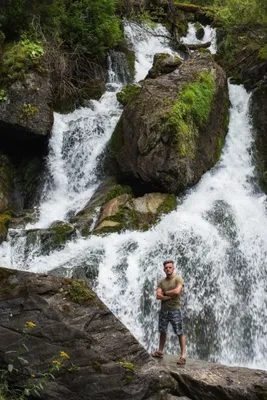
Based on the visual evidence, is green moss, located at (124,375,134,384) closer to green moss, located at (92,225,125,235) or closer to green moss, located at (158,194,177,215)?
green moss, located at (92,225,125,235)

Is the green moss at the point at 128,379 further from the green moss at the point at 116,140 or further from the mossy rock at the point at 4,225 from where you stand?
the green moss at the point at 116,140

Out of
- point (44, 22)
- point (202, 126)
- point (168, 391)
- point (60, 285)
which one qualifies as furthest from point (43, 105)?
point (168, 391)

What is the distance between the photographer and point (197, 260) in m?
11.9

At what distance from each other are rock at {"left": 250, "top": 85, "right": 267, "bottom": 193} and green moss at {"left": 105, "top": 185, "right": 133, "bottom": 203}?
4.36 meters

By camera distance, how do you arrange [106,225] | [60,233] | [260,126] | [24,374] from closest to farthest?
[24,374]
[60,233]
[106,225]
[260,126]

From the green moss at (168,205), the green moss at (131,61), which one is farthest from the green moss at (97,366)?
the green moss at (131,61)

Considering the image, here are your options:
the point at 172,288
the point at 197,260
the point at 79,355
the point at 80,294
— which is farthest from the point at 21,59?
the point at 79,355

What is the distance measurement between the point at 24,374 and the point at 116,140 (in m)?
9.92

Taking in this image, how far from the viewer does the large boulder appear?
1394 centimetres

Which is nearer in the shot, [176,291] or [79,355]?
[79,355]

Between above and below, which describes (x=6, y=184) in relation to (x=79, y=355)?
above

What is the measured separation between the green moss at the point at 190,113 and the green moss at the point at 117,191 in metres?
1.82

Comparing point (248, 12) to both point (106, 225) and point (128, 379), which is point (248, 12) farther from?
point (128, 379)

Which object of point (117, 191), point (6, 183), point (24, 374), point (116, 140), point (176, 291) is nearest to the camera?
point (24, 374)
